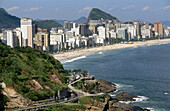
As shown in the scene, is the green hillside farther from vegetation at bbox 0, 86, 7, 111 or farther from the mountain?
vegetation at bbox 0, 86, 7, 111

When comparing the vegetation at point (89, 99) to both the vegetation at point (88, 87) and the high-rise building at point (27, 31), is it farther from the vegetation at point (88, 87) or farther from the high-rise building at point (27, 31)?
the high-rise building at point (27, 31)

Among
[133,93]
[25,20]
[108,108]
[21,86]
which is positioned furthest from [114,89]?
[25,20]

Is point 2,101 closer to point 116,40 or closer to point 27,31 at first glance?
point 27,31

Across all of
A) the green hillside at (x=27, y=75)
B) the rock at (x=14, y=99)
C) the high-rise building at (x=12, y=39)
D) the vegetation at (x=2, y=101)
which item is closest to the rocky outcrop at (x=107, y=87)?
the green hillside at (x=27, y=75)

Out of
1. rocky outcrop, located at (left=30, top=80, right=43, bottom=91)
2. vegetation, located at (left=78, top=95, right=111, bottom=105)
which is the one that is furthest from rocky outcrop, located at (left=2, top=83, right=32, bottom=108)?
vegetation, located at (left=78, top=95, right=111, bottom=105)

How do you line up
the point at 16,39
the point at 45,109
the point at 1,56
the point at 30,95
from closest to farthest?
the point at 45,109
the point at 30,95
the point at 1,56
the point at 16,39

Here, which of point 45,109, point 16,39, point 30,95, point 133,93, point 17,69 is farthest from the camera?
point 16,39

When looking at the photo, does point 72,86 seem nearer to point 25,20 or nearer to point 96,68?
point 96,68

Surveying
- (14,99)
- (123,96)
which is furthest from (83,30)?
(14,99)
